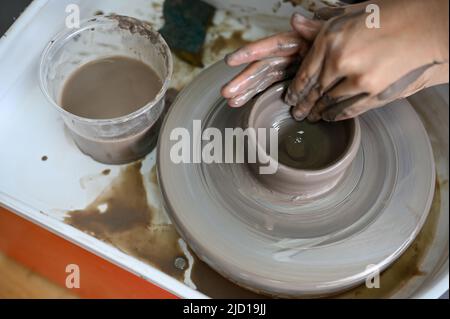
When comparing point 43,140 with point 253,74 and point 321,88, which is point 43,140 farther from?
point 321,88

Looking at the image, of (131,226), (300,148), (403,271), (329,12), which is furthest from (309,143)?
(131,226)

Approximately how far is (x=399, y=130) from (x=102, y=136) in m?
0.85

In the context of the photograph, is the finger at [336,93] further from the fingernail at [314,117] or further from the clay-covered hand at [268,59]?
the clay-covered hand at [268,59]

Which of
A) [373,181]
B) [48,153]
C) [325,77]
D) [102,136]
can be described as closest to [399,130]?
[373,181]

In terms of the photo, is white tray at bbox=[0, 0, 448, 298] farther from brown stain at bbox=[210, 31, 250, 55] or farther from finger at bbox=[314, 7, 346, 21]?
finger at bbox=[314, 7, 346, 21]

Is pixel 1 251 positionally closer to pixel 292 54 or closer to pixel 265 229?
pixel 265 229

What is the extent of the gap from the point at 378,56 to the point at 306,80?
0.19m

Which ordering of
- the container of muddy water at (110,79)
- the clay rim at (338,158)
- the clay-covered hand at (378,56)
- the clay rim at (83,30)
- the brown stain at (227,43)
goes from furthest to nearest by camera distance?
1. the brown stain at (227,43)
2. the container of muddy water at (110,79)
3. the clay rim at (83,30)
4. the clay rim at (338,158)
5. the clay-covered hand at (378,56)

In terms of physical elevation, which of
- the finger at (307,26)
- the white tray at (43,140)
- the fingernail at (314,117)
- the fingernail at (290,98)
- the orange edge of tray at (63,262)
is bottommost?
Result: the orange edge of tray at (63,262)

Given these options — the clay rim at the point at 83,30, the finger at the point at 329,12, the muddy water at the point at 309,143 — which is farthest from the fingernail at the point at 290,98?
the clay rim at the point at 83,30

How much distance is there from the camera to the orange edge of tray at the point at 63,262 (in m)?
1.41

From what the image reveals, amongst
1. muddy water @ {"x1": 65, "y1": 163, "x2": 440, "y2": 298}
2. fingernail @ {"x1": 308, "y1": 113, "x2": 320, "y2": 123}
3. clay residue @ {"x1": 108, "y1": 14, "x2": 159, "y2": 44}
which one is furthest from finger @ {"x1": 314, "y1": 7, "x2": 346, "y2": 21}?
muddy water @ {"x1": 65, "y1": 163, "x2": 440, "y2": 298}

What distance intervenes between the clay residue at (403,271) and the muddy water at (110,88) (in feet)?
2.76

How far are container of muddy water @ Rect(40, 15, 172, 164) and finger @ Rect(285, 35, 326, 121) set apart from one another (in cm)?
40
